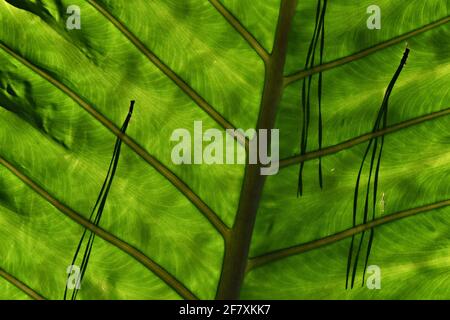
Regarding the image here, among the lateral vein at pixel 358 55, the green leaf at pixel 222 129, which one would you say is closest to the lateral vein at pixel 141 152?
the green leaf at pixel 222 129

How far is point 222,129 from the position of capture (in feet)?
3.24

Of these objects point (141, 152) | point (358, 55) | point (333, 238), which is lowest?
point (333, 238)

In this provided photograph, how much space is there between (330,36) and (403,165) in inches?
9.6

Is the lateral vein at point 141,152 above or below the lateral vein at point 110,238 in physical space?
above

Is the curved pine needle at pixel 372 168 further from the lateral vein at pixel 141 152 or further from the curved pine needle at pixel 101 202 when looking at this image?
the curved pine needle at pixel 101 202

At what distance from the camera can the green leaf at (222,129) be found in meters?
0.95

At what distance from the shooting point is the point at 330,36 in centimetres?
95

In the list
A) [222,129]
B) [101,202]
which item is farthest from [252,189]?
[101,202]

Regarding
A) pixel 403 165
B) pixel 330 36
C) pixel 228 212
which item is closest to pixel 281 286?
pixel 228 212

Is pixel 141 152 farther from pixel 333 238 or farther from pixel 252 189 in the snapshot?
pixel 333 238

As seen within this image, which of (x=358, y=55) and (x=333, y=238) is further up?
(x=358, y=55)

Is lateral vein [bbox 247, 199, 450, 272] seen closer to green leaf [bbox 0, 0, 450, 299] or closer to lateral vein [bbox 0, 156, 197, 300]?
green leaf [bbox 0, 0, 450, 299]

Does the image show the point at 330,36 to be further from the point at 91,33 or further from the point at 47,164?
the point at 47,164
